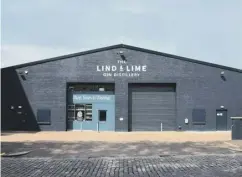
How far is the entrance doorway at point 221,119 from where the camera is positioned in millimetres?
36844

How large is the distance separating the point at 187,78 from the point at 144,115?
4.95 meters

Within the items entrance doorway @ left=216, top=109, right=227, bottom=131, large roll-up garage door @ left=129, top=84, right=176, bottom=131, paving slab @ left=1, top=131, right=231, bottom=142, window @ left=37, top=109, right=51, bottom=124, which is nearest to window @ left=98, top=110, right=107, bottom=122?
large roll-up garage door @ left=129, top=84, right=176, bottom=131

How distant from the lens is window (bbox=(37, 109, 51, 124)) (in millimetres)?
36469

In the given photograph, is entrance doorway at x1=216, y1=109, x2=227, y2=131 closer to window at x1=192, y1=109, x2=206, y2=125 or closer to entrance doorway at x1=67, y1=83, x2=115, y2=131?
window at x1=192, y1=109, x2=206, y2=125

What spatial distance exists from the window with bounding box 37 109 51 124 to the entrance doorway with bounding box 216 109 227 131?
575 inches

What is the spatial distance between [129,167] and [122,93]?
2324 cm

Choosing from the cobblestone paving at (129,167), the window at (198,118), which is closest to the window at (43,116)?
the window at (198,118)

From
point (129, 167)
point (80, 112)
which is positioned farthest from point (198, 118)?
point (129, 167)

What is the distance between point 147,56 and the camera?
36969 mm

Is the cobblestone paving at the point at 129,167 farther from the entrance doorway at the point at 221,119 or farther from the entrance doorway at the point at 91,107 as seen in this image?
the entrance doorway at the point at 91,107

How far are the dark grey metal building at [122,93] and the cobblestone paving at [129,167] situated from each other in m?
20.3

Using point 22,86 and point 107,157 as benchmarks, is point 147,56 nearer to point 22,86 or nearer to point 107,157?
point 22,86

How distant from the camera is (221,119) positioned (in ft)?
121

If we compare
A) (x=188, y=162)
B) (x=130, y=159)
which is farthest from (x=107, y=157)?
(x=188, y=162)
